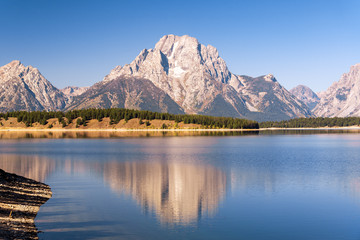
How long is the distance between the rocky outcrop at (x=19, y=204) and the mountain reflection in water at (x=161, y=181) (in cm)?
918

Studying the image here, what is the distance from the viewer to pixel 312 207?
1576 inches

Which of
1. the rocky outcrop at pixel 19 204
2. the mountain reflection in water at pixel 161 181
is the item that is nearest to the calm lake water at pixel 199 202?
the mountain reflection in water at pixel 161 181

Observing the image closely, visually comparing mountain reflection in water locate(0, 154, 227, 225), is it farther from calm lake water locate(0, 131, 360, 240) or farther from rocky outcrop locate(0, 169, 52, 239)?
rocky outcrop locate(0, 169, 52, 239)

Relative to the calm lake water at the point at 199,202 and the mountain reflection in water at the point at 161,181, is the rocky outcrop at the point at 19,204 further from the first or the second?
the mountain reflection in water at the point at 161,181

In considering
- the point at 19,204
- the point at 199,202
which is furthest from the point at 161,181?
the point at 19,204

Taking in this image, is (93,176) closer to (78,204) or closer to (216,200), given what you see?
(78,204)

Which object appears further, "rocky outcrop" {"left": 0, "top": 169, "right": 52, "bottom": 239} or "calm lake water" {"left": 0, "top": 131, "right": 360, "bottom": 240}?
"calm lake water" {"left": 0, "top": 131, "right": 360, "bottom": 240}

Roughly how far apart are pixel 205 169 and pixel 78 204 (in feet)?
111

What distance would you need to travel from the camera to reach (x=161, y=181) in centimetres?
5650

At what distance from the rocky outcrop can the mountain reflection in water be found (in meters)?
9.18

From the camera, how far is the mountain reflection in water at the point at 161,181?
38.4 meters

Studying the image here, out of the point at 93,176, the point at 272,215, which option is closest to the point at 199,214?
the point at 272,215

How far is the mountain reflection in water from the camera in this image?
38.4 m

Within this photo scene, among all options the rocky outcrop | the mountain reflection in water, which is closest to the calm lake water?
the mountain reflection in water
